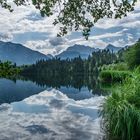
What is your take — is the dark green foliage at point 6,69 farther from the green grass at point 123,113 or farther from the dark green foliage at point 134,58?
the dark green foliage at point 134,58

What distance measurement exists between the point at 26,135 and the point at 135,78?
23.5 feet

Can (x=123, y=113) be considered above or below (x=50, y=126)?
above

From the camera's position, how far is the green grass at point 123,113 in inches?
673

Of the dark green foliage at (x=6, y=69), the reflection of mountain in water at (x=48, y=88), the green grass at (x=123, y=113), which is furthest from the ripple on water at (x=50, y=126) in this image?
the reflection of mountain in water at (x=48, y=88)

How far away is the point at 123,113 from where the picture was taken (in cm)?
1728

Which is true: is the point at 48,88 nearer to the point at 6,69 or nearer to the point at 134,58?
the point at 134,58

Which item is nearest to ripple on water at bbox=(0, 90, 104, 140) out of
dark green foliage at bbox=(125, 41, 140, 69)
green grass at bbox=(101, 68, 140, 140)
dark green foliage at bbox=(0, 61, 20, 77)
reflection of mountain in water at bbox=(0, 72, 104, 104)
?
green grass at bbox=(101, 68, 140, 140)

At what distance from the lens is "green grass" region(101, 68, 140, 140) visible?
17094mm

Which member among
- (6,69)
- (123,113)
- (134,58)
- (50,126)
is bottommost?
(50,126)

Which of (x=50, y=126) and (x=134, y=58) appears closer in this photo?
(x=50, y=126)

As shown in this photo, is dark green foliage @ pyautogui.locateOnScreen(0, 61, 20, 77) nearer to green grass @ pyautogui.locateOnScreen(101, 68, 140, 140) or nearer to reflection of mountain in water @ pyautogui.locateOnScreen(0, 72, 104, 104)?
green grass @ pyautogui.locateOnScreen(101, 68, 140, 140)

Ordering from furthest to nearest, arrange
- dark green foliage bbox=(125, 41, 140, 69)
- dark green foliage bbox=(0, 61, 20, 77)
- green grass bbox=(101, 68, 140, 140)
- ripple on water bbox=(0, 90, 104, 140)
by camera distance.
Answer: dark green foliage bbox=(125, 41, 140, 69) → ripple on water bbox=(0, 90, 104, 140) → green grass bbox=(101, 68, 140, 140) → dark green foliage bbox=(0, 61, 20, 77)

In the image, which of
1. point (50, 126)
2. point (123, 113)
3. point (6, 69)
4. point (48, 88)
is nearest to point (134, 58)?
point (48, 88)

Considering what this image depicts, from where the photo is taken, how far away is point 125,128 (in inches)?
683
